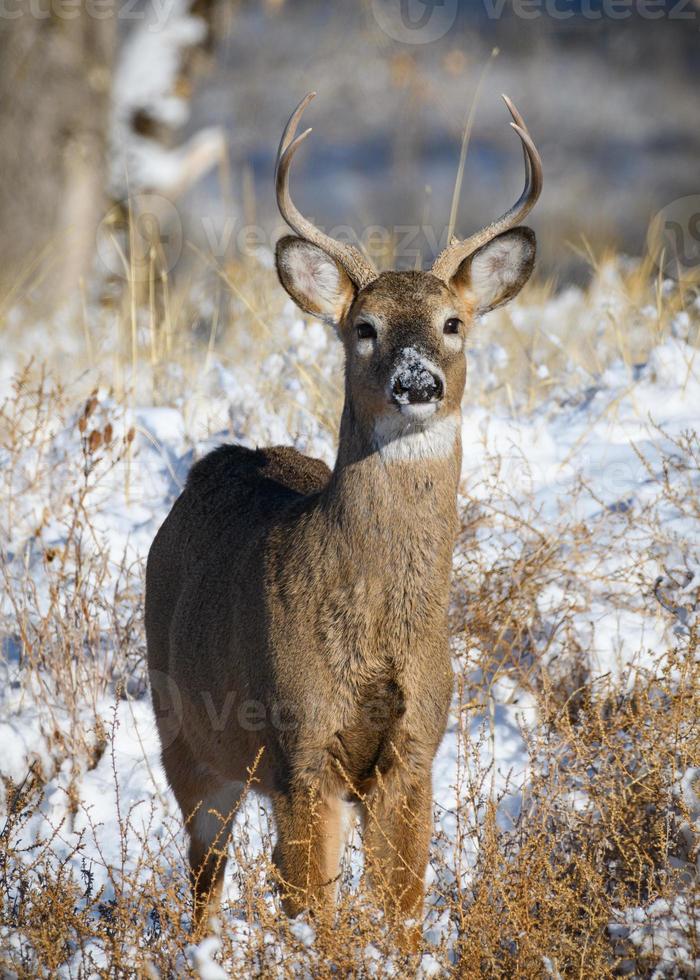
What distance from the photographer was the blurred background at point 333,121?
37.4 feet

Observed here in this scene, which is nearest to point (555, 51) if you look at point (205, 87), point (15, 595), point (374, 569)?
point (205, 87)

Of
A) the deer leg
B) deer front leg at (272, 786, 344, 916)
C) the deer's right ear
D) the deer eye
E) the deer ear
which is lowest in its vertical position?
deer front leg at (272, 786, 344, 916)

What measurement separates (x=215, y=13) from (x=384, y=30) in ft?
13.5

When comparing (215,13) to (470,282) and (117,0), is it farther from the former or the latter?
(470,282)

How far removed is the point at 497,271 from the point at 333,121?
62.3ft

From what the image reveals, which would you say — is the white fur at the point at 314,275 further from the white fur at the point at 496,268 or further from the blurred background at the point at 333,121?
the blurred background at the point at 333,121

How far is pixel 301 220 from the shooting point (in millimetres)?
4223

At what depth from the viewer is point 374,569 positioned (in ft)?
12.9
